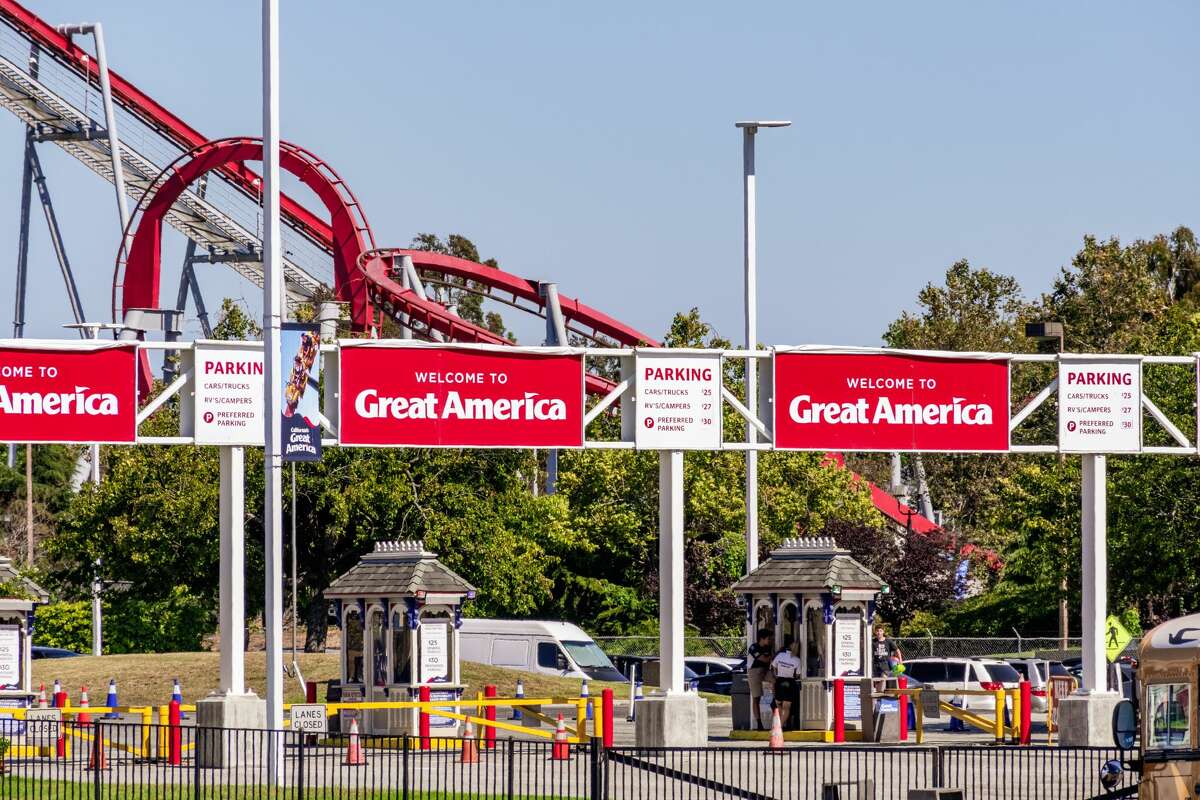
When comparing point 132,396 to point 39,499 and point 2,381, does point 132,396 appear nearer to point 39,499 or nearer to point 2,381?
point 2,381

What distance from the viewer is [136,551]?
49.9m

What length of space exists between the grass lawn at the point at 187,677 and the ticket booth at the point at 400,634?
9.68m

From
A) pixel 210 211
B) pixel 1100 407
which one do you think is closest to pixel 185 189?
pixel 210 211

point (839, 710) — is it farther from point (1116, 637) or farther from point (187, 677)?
point (187, 677)

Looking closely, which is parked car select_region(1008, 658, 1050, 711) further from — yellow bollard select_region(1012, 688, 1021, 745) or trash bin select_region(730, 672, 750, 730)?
trash bin select_region(730, 672, 750, 730)

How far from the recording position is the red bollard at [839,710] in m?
30.3

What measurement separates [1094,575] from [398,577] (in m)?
10.5

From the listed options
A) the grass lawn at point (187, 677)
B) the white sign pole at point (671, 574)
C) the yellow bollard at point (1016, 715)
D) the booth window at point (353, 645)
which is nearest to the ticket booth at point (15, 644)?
the booth window at point (353, 645)

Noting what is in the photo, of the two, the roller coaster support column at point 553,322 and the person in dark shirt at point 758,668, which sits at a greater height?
the roller coaster support column at point 553,322

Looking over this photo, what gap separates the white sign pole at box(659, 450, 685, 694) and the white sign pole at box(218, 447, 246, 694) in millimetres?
5744

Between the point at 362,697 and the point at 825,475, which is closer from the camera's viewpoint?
the point at 362,697

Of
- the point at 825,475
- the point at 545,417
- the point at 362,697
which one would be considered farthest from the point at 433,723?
the point at 825,475

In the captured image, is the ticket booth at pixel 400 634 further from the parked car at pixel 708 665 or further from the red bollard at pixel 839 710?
the parked car at pixel 708 665

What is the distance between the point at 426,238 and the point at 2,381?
306ft
